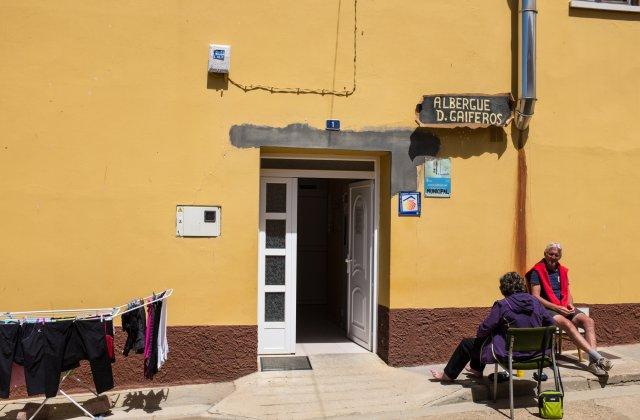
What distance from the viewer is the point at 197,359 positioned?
650cm

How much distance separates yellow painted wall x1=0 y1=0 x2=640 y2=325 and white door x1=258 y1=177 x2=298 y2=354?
0.54 meters

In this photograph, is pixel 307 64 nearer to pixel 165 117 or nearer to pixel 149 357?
pixel 165 117

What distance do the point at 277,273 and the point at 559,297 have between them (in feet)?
10.6

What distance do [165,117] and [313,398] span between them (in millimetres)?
3345

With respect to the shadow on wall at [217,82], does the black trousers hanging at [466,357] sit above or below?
below

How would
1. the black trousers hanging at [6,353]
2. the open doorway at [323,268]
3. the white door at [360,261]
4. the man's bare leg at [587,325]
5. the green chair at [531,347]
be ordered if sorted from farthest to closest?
the open doorway at [323,268]
the white door at [360,261]
the man's bare leg at [587,325]
the green chair at [531,347]
the black trousers hanging at [6,353]

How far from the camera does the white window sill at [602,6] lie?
7.30 metres

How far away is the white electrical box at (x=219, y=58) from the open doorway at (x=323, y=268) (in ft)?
8.47

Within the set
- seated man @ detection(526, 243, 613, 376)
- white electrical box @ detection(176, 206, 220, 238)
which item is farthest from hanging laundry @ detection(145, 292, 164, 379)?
seated man @ detection(526, 243, 613, 376)

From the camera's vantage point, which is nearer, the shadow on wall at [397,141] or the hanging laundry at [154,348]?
the hanging laundry at [154,348]

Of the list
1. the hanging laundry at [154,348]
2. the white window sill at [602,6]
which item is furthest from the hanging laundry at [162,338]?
the white window sill at [602,6]

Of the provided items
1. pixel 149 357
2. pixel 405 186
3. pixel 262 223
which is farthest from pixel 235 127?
pixel 149 357

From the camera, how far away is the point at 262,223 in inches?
281

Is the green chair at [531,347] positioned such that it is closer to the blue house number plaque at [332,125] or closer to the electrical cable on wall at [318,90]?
the blue house number plaque at [332,125]
